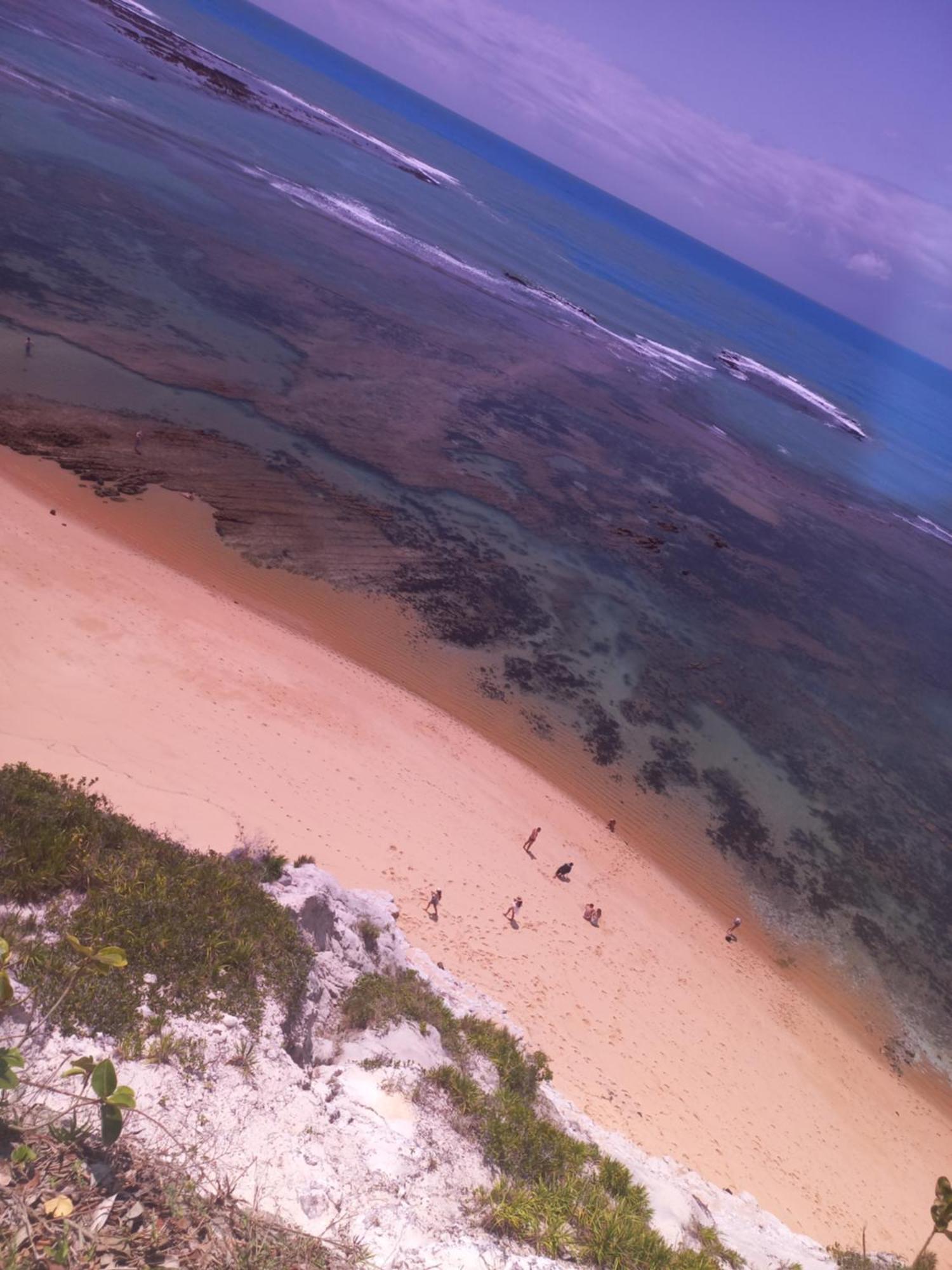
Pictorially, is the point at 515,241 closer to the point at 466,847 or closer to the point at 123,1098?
the point at 466,847

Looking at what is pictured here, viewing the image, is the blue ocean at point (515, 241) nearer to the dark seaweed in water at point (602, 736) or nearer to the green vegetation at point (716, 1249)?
the dark seaweed in water at point (602, 736)

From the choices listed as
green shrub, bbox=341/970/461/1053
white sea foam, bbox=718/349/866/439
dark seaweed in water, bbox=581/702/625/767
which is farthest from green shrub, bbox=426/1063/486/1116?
white sea foam, bbox=718/349/866/439

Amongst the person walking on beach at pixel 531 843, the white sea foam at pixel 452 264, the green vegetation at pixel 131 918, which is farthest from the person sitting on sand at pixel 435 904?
the white sea foam at pixel 452 264

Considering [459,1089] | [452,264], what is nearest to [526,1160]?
[459,1089]

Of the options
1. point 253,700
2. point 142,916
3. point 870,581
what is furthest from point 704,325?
point 142,916

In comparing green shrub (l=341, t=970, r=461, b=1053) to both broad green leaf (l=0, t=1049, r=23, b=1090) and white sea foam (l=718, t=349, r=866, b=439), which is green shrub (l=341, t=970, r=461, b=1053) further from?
white sea foam (l=718, t=349, r=866, b=439)

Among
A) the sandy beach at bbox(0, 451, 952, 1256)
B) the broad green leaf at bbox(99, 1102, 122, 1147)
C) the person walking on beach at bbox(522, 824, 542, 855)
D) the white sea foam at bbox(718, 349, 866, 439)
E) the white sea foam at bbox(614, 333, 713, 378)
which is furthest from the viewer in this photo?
the white sea foam at bbox(718, 349, 866, 439)
